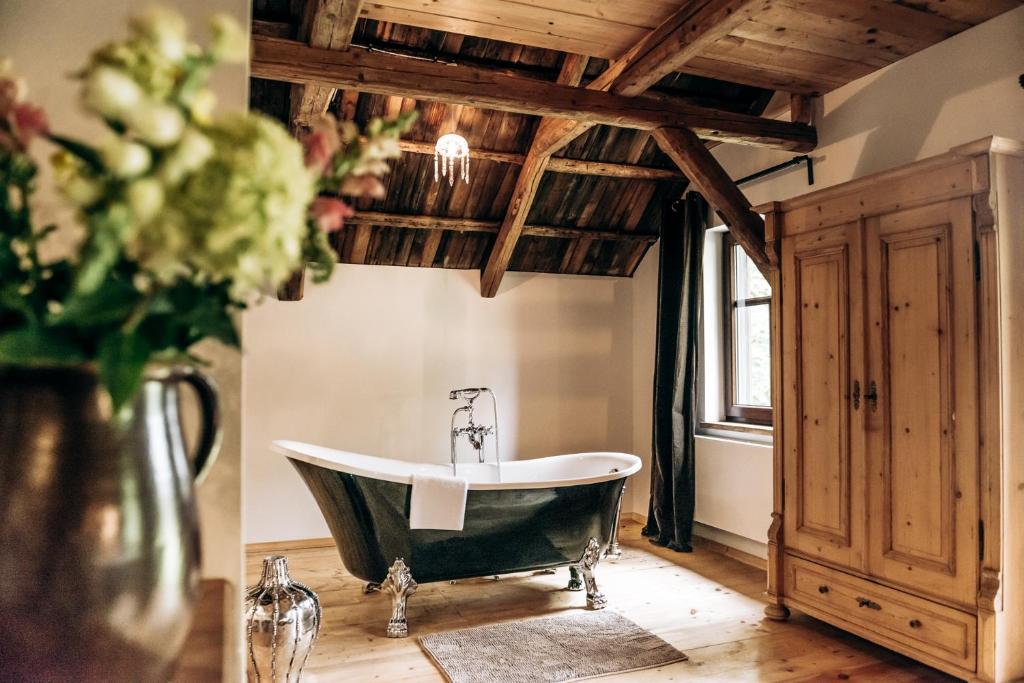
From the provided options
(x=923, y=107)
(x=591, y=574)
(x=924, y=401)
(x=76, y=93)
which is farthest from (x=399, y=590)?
(x=923, y=107)

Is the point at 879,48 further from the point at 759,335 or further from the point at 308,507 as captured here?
the point at 308,507

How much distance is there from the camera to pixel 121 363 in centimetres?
53

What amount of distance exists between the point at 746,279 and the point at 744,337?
399 millimetres

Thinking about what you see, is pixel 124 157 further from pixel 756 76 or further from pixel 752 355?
pixel 752 355

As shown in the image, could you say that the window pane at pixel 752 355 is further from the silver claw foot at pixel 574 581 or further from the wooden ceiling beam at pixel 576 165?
the silver claw foot at pixel 574 581

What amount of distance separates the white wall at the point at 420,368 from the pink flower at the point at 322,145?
4.47 m

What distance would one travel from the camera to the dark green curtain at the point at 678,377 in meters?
4.77

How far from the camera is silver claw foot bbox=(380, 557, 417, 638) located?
10.9 feet

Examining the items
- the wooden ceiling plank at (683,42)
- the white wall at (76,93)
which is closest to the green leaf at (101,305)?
the white wall at (76,93)

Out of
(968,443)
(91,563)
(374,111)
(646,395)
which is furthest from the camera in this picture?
(646,395)

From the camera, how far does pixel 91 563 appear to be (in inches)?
23.4

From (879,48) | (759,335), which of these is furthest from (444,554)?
(879,48)

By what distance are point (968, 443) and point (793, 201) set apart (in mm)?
1350

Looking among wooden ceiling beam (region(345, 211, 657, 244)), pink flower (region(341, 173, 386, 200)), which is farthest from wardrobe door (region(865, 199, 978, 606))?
pink flower (region(341, 173, 386, 200))
